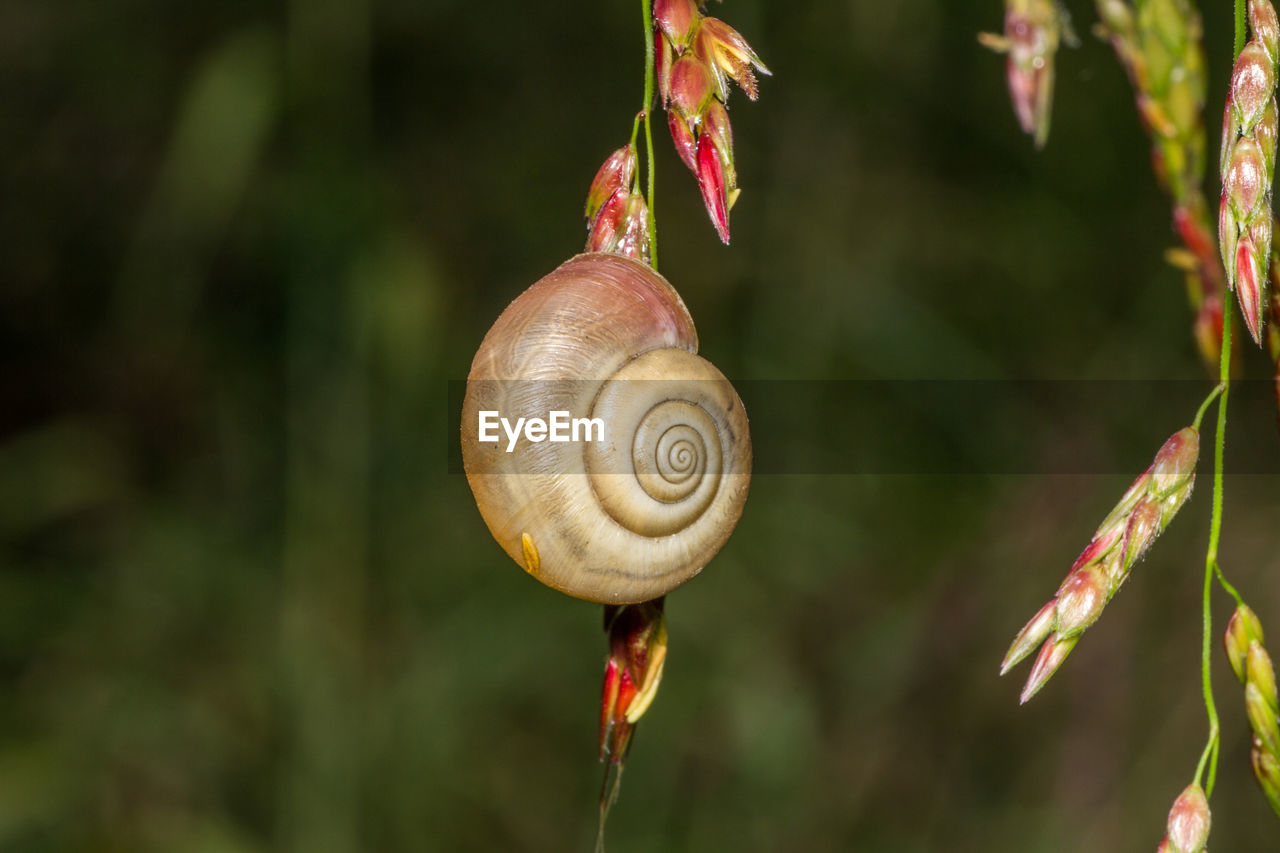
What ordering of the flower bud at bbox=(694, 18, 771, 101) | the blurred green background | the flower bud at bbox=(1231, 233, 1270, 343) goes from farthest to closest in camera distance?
the blurred green background, the flower bud at bbox=(694, 18, 771, 101), the flower bud at bbox=(1231, 233, 1270, 343)

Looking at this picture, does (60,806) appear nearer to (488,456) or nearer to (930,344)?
(488,456)

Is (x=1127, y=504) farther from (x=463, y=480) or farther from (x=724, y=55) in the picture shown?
(x=463, y=480)

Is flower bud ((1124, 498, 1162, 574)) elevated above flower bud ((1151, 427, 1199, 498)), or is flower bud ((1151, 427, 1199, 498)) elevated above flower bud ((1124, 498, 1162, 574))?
flower bud ((1151, 427, 1199, 498))

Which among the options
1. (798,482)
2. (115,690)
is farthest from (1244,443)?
(115,690)

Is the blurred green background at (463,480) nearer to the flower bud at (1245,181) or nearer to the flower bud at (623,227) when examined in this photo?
the flower bud at (623,227)

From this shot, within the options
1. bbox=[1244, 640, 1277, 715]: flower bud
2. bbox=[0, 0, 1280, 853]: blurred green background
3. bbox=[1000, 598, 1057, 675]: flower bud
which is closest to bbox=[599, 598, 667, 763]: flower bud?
bbox=[1000, 598, 1057, 675]: flower bud

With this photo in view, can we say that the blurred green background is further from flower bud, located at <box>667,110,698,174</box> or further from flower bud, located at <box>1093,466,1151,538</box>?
flower bud, located at <box>1093,466,1151,538</box>
